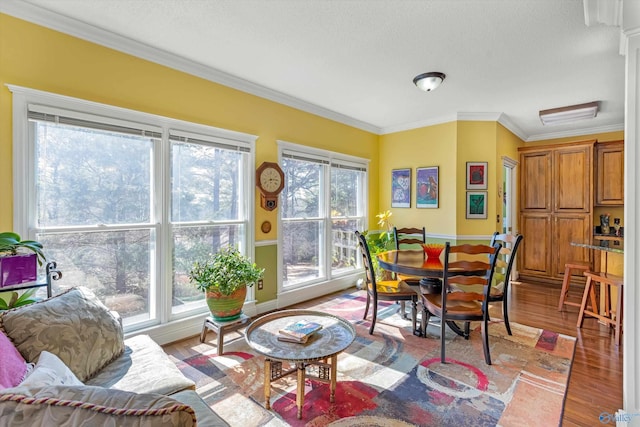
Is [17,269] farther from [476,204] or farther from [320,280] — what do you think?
[476,204]

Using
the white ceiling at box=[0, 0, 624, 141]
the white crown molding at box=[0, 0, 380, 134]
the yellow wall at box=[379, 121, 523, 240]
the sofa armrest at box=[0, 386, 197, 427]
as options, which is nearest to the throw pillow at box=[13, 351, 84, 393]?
the sofa armrest at box=[0, 386, 197, 427]

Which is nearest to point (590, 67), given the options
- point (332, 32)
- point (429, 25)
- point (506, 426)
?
point (429, 25)

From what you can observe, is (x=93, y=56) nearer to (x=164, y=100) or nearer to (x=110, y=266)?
(x=164, y=100)

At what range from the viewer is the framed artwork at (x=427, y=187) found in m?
4.67

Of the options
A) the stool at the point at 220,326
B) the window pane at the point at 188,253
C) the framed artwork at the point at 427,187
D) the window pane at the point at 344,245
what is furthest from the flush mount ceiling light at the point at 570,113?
the stool at the point at 220,326

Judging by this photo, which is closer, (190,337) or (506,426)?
(506,426)

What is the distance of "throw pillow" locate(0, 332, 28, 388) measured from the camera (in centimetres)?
111

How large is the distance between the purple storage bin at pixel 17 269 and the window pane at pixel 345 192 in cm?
341

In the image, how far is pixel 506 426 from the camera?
6.04 ft

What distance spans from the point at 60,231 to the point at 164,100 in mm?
1395

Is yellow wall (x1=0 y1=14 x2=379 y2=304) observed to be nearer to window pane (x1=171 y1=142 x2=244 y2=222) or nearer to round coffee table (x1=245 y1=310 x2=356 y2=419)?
window pane (x1=171 y1=142 x2=244 y2=222)

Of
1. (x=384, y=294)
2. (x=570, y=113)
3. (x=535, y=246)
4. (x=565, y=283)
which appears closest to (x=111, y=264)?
(x=384, y=294)

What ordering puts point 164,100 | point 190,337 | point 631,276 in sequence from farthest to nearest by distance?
point 190,337 < point 164,100 < point 631,276

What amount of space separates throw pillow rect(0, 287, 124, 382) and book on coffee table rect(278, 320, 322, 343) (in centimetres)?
94
